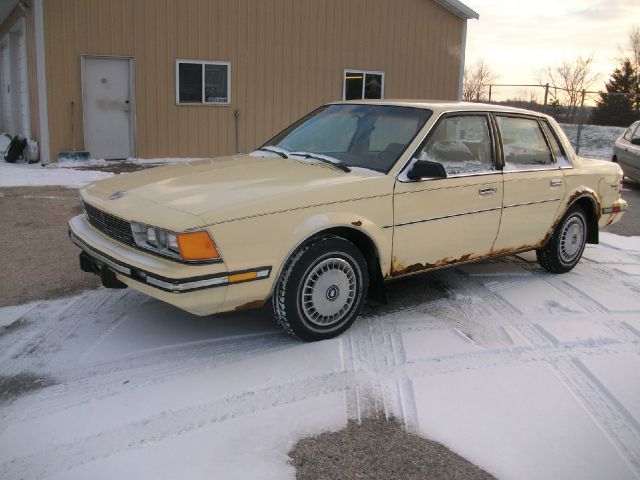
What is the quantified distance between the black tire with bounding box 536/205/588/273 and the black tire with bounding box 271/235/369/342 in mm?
2355

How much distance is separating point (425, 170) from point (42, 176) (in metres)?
8.79

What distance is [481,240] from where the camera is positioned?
16.2ft

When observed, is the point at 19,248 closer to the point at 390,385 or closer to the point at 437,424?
the point at 390,385

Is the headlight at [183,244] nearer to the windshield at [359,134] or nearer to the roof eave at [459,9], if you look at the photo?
the windshield at [359,134]

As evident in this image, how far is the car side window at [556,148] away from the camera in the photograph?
5656 mm

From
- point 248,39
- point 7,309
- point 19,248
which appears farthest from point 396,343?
point 248,39

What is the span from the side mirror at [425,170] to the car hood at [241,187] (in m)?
0.18

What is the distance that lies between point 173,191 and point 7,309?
5.52ft

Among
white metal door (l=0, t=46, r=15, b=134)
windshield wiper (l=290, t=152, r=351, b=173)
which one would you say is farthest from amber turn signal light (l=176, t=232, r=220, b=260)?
white metal door (l=0, t=46, r=15, b=134)

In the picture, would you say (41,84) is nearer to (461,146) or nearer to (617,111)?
(461,146)

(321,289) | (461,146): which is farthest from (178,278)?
(461,146)

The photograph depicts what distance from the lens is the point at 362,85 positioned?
1561 centimetres

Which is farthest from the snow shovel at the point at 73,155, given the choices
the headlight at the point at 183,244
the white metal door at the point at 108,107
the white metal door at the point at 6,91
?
the headlight at the point at 183,244

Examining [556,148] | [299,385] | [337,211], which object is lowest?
[299,385]
